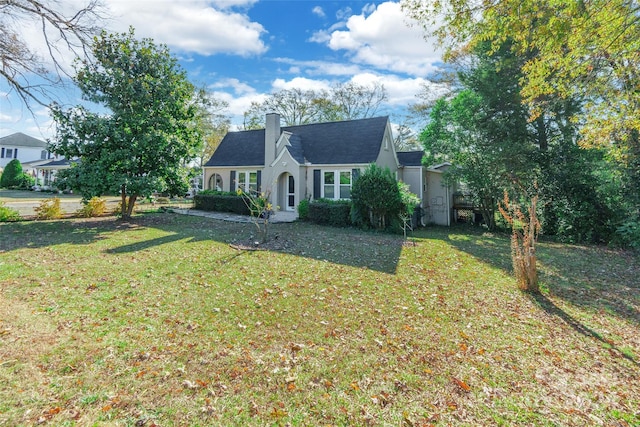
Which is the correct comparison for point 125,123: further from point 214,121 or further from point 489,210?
point 214,121

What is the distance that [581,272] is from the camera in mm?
8523

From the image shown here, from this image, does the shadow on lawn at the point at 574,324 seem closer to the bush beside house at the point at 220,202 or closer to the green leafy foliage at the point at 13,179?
the bush beside house at the point at 220,202

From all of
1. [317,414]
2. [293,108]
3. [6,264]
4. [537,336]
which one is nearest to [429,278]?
[537,336]

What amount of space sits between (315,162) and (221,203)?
21.7 feet

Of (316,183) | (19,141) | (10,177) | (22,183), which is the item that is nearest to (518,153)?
(316,183)

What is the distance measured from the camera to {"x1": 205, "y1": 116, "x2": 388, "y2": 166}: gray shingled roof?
17562mm

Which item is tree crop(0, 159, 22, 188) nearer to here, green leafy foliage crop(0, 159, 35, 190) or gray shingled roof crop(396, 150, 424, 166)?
green leafy foliage crop(0, 159, 35, 190)

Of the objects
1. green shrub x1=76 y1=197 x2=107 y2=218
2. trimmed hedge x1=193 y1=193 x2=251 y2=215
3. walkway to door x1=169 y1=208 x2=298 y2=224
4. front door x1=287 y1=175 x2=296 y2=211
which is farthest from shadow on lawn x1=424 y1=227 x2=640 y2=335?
green shrub x1=76 y1=197 x2=107 y2=218

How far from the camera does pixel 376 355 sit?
13.4 feet

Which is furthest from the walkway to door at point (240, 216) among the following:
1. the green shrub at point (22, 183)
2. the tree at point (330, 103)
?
the green shrub at point (22, 183)

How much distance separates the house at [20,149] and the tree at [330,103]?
46.6 m

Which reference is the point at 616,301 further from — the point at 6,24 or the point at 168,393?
the point at 6,24

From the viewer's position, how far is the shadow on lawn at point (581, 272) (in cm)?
621

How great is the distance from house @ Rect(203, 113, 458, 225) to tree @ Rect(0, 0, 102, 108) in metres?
9.43
